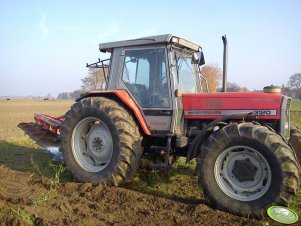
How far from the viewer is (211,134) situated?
4723 millimetres

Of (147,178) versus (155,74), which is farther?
(147,178)

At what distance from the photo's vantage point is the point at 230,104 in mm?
5215

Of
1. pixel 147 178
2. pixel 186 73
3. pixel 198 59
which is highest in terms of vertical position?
pixel 198 59

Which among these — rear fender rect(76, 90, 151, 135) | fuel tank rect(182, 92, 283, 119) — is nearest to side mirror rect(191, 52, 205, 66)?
fuel tank rect(182, 92, 283, 119)

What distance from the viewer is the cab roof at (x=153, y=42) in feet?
17.8

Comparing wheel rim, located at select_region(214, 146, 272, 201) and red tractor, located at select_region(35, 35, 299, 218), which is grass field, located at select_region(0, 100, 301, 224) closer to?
red tractor, located at select_region(35, 35, 299, 218)

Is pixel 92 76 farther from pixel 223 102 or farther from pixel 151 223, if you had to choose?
pixel 151 223

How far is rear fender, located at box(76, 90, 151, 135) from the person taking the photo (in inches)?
220

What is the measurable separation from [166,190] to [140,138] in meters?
0.97

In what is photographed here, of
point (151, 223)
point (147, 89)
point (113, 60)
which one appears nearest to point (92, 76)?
point (113, 60)

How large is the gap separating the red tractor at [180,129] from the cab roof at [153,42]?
2 cm

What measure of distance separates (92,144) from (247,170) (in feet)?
8.84

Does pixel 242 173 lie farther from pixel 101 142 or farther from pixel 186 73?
pixel 101 142

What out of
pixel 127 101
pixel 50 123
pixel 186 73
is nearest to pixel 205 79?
pixel 186 73
